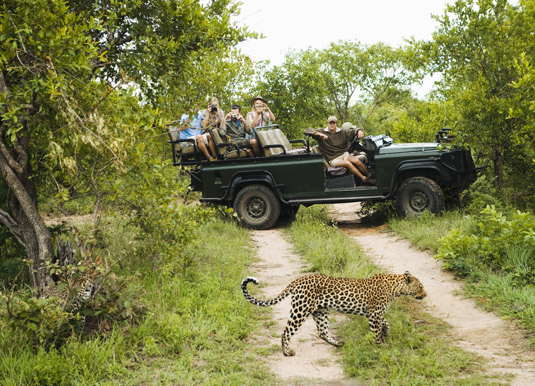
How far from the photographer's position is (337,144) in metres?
Result: 11.9

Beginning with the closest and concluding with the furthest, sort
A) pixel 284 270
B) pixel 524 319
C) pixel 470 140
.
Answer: pixel 524 319 → pixel 284 270 → pixel 470 140

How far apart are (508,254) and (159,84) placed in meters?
4.86

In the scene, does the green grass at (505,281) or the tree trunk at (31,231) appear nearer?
the green grass at (505,281)

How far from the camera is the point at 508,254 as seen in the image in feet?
24.1

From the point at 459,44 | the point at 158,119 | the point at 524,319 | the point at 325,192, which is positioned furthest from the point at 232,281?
the point at 459,44

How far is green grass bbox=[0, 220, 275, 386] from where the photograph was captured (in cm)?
480

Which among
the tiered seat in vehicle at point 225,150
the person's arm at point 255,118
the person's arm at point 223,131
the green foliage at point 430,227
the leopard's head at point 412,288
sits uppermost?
the person's arm at point 255,118

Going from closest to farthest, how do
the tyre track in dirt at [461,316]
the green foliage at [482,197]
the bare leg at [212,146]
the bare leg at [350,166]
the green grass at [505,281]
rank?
the tyre track in dirt at [461,316] < the green grass at [505,281] < the green foliage at [482,197] < the bare leg at [350,166] < the bare leg at [212,146]

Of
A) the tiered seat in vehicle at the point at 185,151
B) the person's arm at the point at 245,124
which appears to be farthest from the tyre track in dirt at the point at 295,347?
the person's arm at the point at 245,124

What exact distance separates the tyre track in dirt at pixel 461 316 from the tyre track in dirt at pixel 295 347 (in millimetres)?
1217

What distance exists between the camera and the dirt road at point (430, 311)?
4941mm

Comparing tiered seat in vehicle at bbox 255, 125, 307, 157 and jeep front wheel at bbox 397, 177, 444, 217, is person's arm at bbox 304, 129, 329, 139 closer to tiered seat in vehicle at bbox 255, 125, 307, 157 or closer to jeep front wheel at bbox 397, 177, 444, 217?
tiered seat in vehicle at bbox 255, 125, 307, 157

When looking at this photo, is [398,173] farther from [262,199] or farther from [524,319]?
[524,319]

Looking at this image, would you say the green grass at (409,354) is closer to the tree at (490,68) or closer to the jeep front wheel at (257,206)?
the tree at (490,68)
